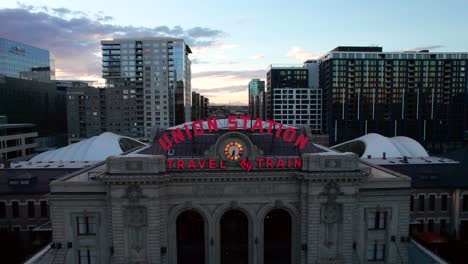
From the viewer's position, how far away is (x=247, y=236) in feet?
136

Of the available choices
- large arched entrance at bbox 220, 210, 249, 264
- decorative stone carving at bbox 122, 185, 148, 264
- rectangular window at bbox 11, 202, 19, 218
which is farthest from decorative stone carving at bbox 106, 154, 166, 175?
rectangular window at bbox 11, 202, 19, 218

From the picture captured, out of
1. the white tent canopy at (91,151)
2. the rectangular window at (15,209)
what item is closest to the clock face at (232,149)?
the rectangular window at (15,209)

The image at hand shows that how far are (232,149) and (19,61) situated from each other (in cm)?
18685

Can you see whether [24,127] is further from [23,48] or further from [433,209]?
[433,209]

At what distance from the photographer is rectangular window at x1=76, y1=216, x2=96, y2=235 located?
40.5m

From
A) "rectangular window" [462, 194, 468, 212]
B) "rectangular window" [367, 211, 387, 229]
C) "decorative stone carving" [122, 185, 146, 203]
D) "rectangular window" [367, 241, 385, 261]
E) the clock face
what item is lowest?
"rectangular window" [367, 241, 385, 261]

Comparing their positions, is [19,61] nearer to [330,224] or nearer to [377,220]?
[330,224]

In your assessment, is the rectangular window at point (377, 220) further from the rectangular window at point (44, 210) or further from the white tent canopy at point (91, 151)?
the white tent canopy at point (91, 151)

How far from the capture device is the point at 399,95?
586ft

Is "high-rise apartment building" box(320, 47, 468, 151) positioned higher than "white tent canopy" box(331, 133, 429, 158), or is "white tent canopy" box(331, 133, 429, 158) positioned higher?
"high-rise apartment building" box(320, 47, 468, 151)

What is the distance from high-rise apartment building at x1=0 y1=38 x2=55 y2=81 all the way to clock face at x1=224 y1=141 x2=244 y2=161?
560 feet

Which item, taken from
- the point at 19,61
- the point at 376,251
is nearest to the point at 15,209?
the point at 376,251

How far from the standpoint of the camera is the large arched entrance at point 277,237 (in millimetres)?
41213

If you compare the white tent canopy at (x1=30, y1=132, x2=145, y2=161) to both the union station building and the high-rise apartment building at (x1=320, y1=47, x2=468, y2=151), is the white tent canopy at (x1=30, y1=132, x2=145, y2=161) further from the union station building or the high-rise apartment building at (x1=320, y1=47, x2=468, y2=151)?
the high-rise apartment building at (x1=320, y1=47, x2=468, y2=151)
